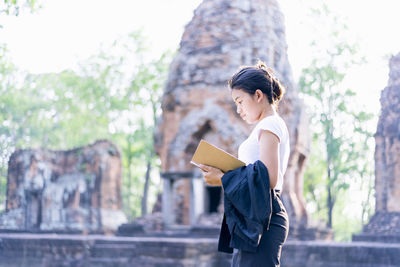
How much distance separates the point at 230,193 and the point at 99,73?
30.0 meters

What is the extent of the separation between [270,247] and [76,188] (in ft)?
65.2

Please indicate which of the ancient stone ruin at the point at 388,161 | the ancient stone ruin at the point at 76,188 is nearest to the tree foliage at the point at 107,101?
the ancient stone ruin at the point at 76,188

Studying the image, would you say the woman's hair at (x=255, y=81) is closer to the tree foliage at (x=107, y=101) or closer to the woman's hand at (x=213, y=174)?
the woman's hand at (x=213, y=174)

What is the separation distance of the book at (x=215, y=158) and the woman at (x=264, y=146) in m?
0.03

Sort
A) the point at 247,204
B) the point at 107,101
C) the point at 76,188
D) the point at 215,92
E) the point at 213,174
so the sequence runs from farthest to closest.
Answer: the point at 107,101 → the point at 76,188 → the point at 215,92 → the point at 213,174 → the point at 247,204

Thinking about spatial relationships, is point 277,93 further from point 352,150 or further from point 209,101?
point 352,150

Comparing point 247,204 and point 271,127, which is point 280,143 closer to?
point 271,127

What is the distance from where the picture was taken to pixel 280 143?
245 cm

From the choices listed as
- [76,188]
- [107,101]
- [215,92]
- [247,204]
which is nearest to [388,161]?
[215,92]

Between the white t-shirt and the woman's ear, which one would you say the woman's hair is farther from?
the white t-shirt

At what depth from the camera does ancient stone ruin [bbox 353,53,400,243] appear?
1202 cm

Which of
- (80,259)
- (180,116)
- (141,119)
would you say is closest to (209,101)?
(180,116)

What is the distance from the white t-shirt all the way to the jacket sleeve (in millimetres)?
122

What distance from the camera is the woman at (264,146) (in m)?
2.27
